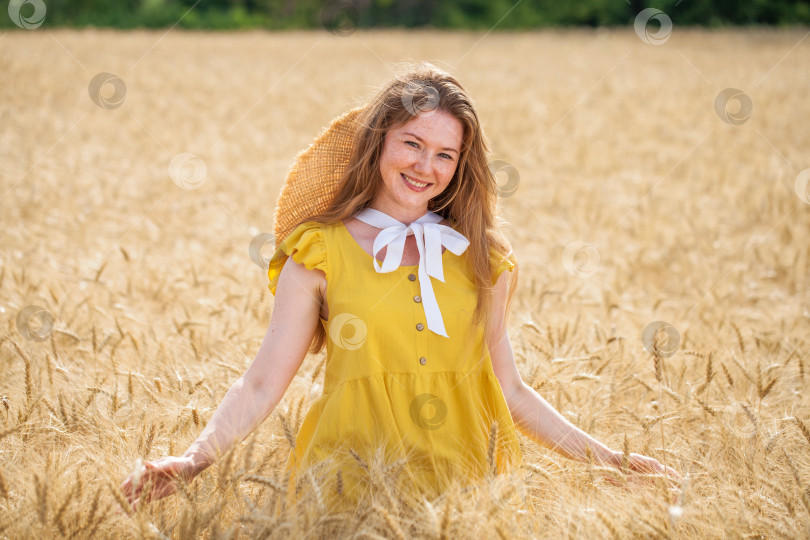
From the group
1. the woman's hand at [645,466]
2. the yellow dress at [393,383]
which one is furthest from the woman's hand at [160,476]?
the woman's hand at [645,466]

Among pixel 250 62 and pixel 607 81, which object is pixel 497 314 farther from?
pixel 250 62

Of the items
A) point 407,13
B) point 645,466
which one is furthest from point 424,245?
point 407,13

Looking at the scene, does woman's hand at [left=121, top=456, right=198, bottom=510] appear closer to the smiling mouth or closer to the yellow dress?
the yellow dress

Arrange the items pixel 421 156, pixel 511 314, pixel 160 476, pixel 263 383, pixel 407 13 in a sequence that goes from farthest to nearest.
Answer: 1. pixel 407 13
2. pixel 511 314
3. pixel 421 156
4. pixel 263 383
5. pixel 160 476

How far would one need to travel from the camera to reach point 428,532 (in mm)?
1633

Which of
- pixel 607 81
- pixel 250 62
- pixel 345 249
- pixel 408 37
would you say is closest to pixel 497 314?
pixel 345 249

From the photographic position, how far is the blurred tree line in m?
31.0

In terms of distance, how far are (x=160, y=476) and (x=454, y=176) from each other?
3.93 feet

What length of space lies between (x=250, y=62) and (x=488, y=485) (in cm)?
1521

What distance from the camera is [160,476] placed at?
64.9 inches

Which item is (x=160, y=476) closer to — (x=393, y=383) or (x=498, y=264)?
(x=393, y=383)

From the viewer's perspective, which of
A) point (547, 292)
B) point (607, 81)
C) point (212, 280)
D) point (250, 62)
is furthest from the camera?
point (250, 62)

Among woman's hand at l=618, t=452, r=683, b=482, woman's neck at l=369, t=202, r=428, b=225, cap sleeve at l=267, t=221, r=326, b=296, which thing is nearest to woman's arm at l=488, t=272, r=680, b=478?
woman's hand at l=618, t=452, r=683, b=482

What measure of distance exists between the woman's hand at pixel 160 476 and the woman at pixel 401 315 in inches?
2.2
